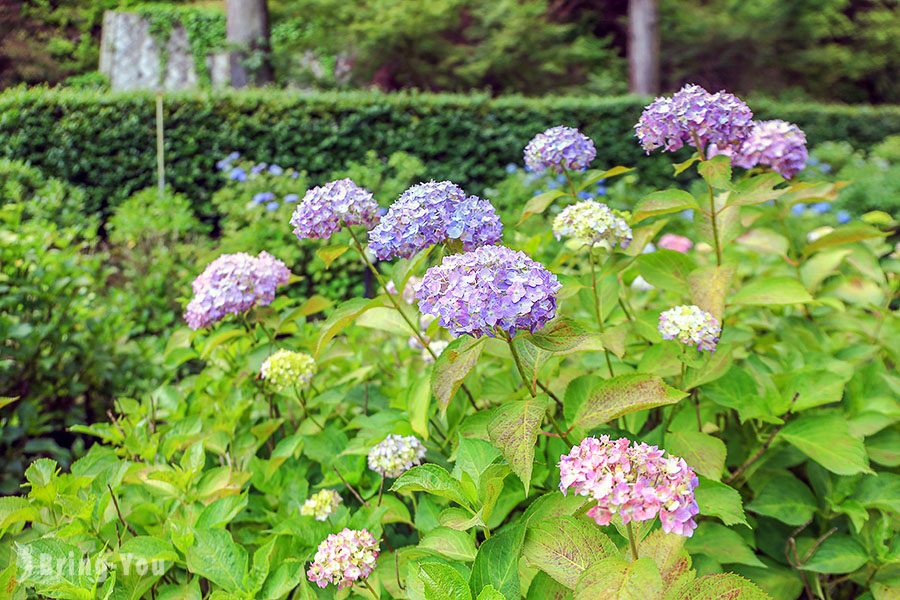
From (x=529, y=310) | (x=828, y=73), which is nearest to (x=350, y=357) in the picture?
(x=529, y=310)

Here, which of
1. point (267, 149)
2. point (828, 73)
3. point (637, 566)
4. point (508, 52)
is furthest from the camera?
point (828, 73)

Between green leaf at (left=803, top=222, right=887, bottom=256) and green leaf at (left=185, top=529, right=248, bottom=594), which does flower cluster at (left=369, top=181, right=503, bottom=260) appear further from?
green leaf at (left=803, top=222, right=887, bottom=256)

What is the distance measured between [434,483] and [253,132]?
5338mm

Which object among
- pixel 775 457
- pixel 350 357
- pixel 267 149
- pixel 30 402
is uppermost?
pixel 775 457

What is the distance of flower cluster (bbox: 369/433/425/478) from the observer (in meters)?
1.05

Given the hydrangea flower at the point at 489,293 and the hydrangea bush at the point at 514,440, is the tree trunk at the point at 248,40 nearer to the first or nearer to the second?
the hydrangea bush at the point at 514,440

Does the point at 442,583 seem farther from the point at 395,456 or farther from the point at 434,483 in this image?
the point at 395,456

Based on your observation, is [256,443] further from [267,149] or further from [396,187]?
[267,149]

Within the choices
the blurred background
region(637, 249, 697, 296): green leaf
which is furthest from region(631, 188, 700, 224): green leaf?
the blurred background

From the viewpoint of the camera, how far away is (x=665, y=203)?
1.18m

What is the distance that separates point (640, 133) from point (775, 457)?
0.67m

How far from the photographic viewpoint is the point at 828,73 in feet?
40.8

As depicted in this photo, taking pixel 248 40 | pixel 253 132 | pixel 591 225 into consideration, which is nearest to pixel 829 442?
pixel 591 225

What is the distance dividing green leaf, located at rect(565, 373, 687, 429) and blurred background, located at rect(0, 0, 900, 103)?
5256 millimetres
